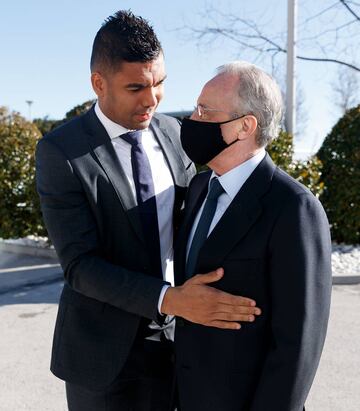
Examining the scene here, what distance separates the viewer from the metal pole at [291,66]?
30.0 feet

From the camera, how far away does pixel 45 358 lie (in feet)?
14.9

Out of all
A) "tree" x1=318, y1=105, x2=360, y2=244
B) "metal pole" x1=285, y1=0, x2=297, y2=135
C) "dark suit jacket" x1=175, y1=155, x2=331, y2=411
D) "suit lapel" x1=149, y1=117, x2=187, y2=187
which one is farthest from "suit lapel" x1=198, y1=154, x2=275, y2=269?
"metal pole" x1=285, y1=0, x2=297, y2=135

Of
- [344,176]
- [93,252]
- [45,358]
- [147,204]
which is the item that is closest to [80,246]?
[93,252]

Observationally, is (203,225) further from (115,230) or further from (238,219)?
(115,230)

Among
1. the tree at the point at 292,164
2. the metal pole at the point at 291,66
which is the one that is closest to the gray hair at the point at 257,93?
the tree at the point at 292,164

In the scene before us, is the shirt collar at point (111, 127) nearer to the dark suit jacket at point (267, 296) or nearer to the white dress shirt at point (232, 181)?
the white dress shirt at point (232, 181)

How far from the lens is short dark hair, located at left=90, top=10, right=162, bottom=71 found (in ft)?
6.25

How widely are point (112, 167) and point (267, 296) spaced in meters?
0.73

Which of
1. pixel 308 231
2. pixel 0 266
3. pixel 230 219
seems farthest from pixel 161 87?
pixel 0 266

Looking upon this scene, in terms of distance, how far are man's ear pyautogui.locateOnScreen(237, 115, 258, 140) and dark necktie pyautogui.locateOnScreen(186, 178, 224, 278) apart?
184mm

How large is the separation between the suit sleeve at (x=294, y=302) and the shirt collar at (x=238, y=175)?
235mm

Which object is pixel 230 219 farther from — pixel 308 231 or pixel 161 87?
pixel 161 87

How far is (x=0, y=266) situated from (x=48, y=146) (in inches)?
278

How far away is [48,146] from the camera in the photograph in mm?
1912
